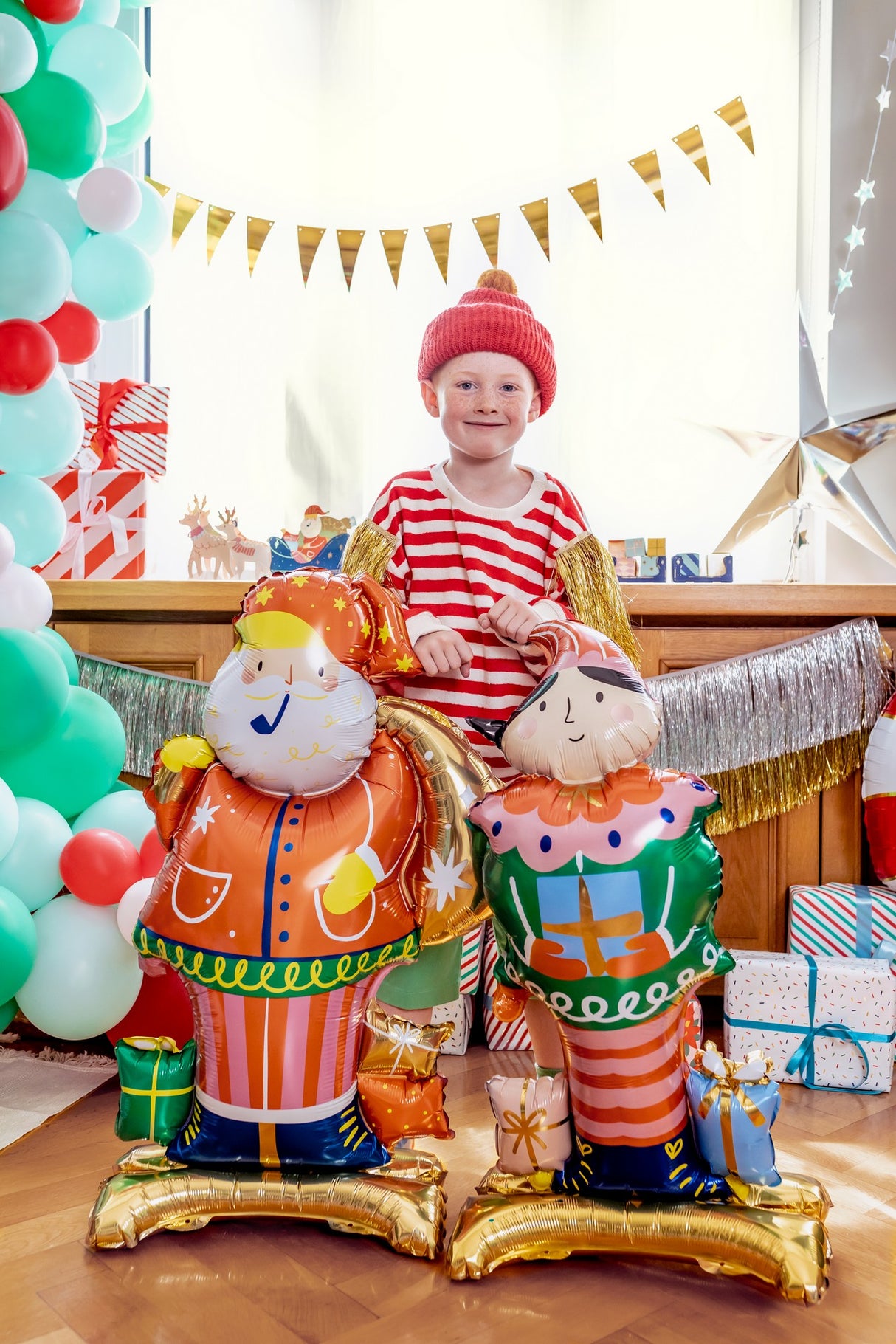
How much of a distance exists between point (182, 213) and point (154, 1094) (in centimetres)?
193

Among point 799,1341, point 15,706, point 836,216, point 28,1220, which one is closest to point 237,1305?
point 28,1220

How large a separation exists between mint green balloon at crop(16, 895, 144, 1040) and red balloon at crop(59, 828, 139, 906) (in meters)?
0.03

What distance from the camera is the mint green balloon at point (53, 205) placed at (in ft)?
4.76

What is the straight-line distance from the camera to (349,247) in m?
2.32

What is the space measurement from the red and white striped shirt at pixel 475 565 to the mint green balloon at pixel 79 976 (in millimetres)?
508

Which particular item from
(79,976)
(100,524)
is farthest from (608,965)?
(100,524)

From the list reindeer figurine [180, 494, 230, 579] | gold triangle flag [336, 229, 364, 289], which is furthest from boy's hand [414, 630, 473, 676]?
gold triangle flag [336, 229, 364, 289]

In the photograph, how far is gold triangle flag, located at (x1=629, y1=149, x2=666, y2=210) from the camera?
7.39ft

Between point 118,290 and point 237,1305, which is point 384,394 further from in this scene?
point 237,1305

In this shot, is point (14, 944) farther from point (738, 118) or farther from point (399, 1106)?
point (738, 118)

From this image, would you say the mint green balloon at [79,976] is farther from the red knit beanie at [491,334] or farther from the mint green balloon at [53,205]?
the mint green balloon at [53,205]

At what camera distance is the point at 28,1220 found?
1.02 metres

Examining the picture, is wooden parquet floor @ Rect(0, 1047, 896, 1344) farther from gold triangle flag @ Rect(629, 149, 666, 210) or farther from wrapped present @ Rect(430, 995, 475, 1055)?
gold triangle flag @ Rect(629, 149, 666, 210)

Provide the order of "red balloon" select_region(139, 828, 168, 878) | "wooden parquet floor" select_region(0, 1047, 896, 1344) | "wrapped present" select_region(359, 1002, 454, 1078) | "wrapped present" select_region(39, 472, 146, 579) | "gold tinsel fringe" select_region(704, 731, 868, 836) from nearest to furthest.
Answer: "wooden parquet floor" select_region(0, 1047, 896, 1344)
"wrapped present" select_region(359, 1002, 454, 1078)
"red balloon" select_region(139, 828, 168, 878)
"gold tinsel fringe" select_region(704, 731, 868, 836)
"wrapped present" select_region(39, 472, 146, 579)
